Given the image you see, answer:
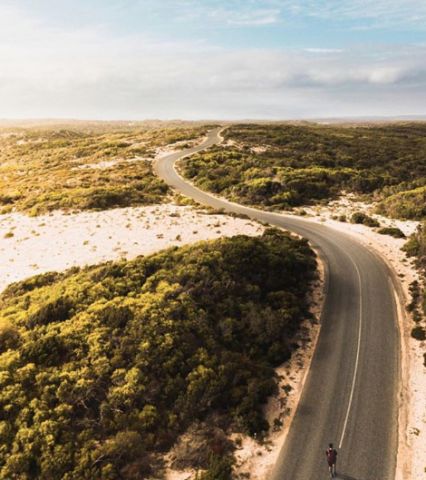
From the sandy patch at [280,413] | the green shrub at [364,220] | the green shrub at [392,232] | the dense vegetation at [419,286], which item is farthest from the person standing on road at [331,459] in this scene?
A: the green shrub at [364,220]

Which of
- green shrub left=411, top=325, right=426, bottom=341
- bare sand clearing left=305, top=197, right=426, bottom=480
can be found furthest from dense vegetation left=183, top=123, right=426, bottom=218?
green shrub left=411, top=325, right=426, bottom=341

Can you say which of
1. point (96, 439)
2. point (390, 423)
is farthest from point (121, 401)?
point (390, 423)

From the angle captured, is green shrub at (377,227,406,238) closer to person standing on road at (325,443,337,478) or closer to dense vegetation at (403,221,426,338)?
dense vegetation at (403,221,426,338)

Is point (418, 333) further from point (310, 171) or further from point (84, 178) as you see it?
point (84, 178)

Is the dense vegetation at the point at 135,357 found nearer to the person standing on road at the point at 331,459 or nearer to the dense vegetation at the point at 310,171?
the person standing on road at the point at 331,459

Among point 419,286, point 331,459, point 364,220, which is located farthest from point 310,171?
point 331,459

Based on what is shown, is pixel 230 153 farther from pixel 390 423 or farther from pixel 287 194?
pixel 390 423
